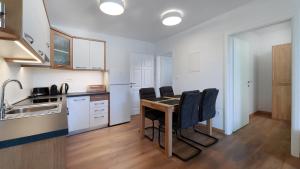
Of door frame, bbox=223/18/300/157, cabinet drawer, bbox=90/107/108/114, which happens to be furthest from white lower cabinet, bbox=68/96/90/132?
door frame, bbox=223/18/300/157

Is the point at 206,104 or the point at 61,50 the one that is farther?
the point at 61,50

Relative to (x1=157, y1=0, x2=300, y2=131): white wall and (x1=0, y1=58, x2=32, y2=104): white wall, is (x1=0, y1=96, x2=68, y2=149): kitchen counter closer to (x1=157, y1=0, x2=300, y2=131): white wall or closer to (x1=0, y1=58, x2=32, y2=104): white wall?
(x1=0, y1=58, x2=32, y2=104): white wall

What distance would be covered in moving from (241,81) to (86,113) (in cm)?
356

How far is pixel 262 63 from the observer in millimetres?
4266

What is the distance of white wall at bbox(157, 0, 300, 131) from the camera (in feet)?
7.08

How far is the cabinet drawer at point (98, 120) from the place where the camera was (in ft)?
10.4

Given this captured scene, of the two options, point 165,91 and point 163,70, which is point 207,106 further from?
point 163,70

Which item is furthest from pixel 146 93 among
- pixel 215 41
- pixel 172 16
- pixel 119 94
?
pixel 215 41

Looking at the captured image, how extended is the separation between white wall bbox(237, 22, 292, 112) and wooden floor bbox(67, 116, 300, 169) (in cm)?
147

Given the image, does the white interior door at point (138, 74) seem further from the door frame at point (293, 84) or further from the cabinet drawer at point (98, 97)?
the door frame at point (293, 84)

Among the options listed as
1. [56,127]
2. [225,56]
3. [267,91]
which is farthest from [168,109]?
[267,91]

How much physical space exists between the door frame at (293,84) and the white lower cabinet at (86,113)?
273cm

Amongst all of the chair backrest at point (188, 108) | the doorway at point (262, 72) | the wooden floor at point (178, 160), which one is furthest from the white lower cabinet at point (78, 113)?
the doorway at point (262, 72)

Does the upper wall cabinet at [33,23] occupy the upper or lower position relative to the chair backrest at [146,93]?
upper
